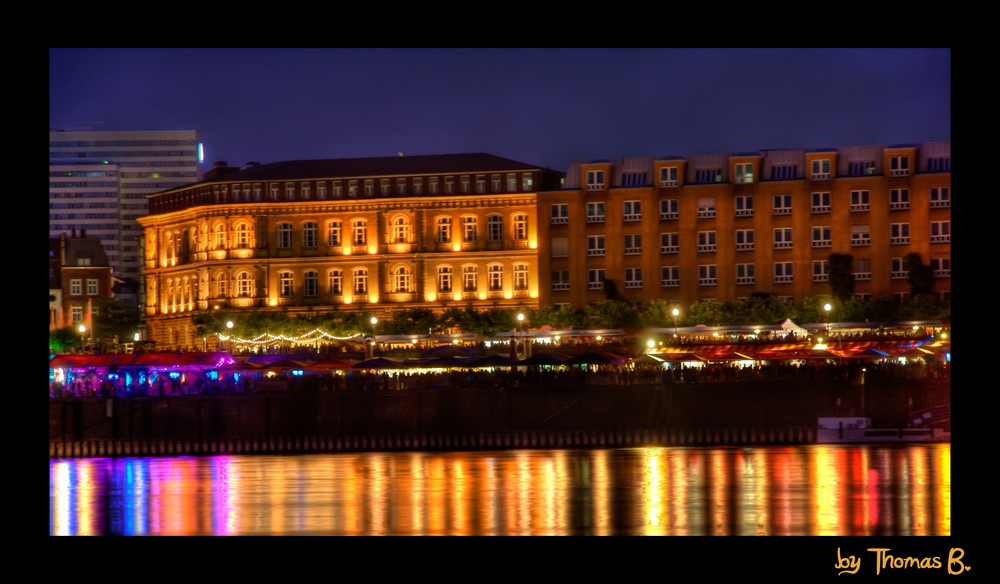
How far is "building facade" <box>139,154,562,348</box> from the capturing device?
347 ft

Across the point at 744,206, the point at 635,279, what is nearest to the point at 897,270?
the point at 744,206

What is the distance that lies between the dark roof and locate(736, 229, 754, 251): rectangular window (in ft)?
52.0

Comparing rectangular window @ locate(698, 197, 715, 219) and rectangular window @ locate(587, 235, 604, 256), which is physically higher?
rectangular window @ locate(698, 197, 715, 219)

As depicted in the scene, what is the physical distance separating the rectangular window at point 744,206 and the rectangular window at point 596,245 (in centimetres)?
943

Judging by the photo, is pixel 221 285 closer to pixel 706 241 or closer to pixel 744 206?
pixel 706 241

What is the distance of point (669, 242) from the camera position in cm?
10031

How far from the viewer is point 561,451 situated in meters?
58.9

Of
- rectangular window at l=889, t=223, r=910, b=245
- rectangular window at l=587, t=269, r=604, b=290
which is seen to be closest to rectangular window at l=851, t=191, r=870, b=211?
rectangular window at l=889, t=223, r=910, b=245

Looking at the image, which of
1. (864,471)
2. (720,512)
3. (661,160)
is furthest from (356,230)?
(720,512)

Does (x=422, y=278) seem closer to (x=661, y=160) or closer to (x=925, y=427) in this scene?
(x=661, y=160)

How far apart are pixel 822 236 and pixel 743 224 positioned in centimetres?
530

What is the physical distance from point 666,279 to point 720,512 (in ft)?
211

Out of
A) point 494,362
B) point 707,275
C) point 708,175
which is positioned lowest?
point 494,362

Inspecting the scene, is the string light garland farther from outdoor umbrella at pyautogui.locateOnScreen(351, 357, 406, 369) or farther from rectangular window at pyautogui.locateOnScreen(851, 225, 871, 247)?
rectangular window at pyautogui.locateOnScreen(851, 225, 871, 247)
